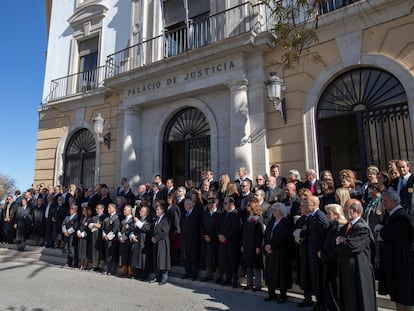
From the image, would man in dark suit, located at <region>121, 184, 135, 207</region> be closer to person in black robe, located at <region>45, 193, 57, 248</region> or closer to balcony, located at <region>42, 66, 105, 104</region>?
person in black robe, located at <region>45, 193, 57, 248</region>

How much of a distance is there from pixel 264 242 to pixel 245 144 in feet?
13.1

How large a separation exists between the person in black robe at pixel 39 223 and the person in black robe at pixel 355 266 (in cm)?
970

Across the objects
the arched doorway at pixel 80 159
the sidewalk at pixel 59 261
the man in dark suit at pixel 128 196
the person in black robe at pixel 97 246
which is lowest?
the sidewalk at pixel 59 261

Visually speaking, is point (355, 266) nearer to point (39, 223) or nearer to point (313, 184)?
point (313, 184)

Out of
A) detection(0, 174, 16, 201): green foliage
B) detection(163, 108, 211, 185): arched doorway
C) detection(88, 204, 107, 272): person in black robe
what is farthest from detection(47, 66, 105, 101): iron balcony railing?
detection(0, 174, 16, 201): green foliage

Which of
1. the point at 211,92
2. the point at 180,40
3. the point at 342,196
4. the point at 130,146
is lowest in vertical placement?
the point at 342,196

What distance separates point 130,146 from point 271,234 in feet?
24.4

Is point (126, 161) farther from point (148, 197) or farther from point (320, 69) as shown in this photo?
point (320, 69)

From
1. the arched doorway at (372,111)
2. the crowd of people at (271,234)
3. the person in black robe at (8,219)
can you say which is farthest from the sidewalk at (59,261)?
the arched doorway at (372,111)

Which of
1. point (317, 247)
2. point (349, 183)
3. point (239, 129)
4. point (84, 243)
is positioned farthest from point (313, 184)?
point (84, 243)

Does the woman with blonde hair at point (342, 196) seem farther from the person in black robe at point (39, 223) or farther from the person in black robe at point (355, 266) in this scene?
the person in black robe at point (39, 223)

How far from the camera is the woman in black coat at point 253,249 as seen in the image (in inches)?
241

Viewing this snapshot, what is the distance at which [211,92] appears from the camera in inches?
429

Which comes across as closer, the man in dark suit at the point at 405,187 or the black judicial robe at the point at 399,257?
the black judicial robe at the point at 399,257
